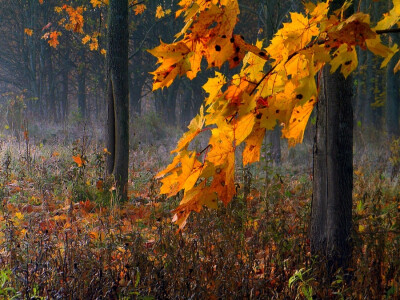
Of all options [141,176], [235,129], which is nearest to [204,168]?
[235,129]

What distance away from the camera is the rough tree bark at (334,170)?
8.56ft

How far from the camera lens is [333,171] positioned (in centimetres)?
265

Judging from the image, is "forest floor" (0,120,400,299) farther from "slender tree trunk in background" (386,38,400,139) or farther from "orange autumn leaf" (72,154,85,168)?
"slender tree trunk in background" (386,38,400,139)

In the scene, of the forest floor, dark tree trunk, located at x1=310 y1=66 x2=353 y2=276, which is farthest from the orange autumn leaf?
dark tree trunk, located at x1=310 y1=66 x2=353 y2=276

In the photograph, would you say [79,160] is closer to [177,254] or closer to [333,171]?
[177,254]

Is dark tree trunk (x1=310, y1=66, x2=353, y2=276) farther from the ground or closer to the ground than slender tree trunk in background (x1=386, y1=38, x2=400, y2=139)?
closer to the ground

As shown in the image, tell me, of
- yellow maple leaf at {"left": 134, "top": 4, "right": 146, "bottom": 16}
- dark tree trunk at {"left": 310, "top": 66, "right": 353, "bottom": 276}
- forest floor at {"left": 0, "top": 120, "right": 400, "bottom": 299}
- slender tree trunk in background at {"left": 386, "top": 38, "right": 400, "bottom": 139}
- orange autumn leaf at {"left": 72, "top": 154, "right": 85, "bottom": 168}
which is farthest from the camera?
slender tree trunk in background at {"left": 386, "top": 38, "right": 400, "bottom": 139}

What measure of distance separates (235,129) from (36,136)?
39.1 ft

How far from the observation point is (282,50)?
148 cm

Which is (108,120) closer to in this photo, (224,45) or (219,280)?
(219,280)

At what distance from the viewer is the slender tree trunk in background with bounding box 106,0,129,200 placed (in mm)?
5375

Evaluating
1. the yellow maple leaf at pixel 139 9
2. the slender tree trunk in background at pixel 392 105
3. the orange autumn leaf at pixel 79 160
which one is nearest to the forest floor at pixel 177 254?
the orange autumn leaf at pixel 79 160

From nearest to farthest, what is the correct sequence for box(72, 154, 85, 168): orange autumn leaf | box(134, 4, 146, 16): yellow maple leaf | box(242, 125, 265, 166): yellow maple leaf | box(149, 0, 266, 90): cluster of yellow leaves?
box(149, 0, 266, 90): cluster of yellow leaves → box(242, 125, 265, 166): yellow maple leaf → box(72, 154, 85, 168): orange autumn leaf → box(134, 4, 146, 16): yellow maple leaf

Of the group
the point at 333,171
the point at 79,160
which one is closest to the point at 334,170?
the point at 333,171
